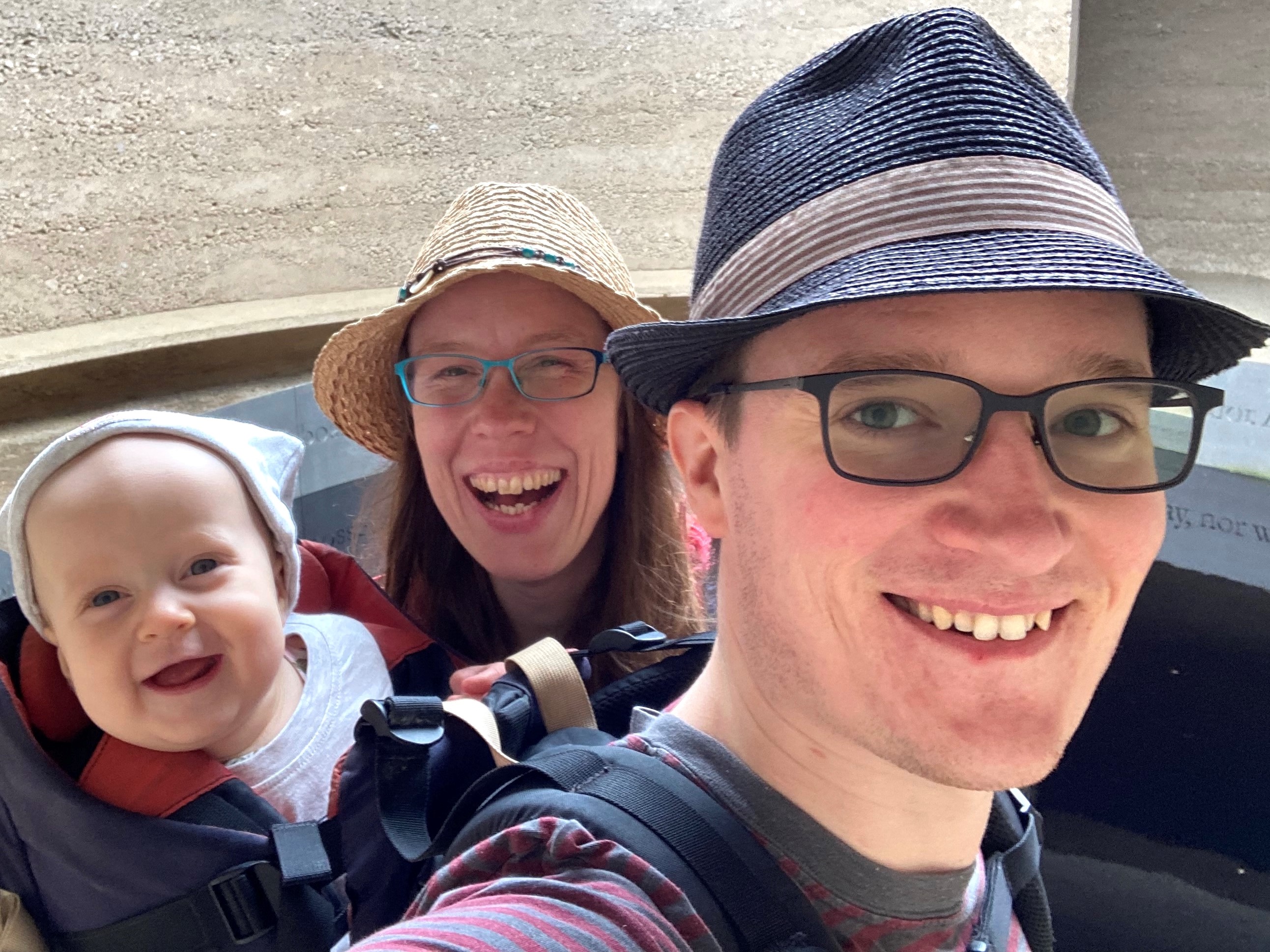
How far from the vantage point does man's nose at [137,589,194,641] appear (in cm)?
113

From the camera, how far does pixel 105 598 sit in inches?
45.8

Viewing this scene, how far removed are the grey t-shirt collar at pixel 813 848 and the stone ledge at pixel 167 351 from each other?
9.24ft

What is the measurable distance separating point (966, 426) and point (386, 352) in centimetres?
112

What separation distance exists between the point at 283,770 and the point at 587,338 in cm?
74

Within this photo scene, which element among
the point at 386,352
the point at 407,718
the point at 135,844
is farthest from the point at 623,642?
the point at 386,352

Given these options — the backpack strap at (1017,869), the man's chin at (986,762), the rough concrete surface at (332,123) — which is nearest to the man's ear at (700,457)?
the man's chin at (986,762)

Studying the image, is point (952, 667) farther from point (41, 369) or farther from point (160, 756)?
point (41, 369)

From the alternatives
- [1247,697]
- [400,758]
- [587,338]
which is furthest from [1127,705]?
[400,758]

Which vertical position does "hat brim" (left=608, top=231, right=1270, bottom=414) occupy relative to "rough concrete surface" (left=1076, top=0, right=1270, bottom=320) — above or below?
below

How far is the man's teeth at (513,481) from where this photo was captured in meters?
1.50

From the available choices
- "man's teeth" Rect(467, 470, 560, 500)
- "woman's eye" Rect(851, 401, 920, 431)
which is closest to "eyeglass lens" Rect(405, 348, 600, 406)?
"man's teeth" Rect(467, 470, 560, 500)

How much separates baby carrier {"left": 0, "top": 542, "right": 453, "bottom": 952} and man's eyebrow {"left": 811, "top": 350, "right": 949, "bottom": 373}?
0.75 m

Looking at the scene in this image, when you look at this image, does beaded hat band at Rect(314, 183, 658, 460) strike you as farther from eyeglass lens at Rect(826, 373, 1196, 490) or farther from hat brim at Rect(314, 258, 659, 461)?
eyeglass lens at Rect(826, 373, 1196, 490)

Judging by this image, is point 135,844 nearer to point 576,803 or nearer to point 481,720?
point 481,720
